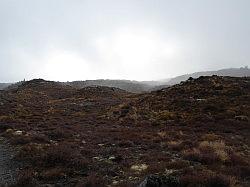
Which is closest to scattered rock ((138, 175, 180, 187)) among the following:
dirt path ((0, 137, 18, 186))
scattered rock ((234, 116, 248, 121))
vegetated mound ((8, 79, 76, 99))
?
dirt path ((0, 137, 18, 186))

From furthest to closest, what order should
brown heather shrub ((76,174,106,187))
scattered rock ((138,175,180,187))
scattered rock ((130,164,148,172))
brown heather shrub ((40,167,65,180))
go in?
scattered rock ((130,164,148,172)) → brown heather shrub ((40,167,65,180)) → brown heather shrub ((76,174,106,187)) → scattered rock ((138,175,180,187))

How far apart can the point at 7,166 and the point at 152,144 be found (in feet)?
27.2

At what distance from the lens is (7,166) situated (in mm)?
17484

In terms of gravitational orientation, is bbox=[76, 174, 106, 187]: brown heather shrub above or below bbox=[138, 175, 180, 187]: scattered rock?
below

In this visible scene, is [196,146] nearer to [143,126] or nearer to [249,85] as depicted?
[143,126]

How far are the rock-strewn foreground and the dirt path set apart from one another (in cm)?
42

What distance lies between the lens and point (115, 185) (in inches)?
547

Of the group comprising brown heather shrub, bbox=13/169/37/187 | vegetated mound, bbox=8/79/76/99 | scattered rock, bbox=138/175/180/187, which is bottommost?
brown heather shrub, bbox=13/169/37/187

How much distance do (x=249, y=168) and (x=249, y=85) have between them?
30296 mm

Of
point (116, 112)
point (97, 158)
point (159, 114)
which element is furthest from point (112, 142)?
point (116, 112)

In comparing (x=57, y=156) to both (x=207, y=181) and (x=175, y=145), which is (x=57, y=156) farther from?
(x=207, y=181)

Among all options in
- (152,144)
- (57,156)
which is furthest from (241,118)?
(57,156)

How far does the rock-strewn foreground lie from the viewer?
14922 mm

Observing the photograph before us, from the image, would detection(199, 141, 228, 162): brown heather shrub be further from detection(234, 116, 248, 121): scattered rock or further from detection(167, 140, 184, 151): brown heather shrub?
detection(234, 116, 248, 121): scattered rock
